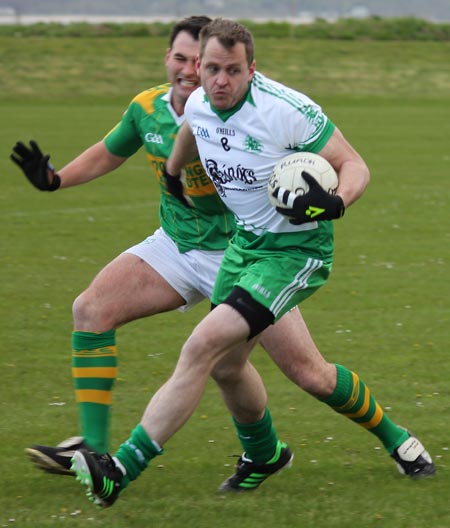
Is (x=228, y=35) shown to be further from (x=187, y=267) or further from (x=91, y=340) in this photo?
(x=91, y=340)

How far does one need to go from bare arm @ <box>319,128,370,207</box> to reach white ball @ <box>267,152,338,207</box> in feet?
0.17

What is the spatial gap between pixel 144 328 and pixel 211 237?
9.97 feet

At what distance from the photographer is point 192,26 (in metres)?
5.93

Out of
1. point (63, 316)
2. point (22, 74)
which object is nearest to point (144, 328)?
point (63, 316)

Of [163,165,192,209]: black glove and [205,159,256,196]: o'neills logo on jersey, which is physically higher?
[205,159,256,196]: o'neills logo on jersey

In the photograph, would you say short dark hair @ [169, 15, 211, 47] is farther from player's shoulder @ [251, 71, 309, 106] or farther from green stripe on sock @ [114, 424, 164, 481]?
green stripe on sock @ [114, 424, 164, 481]

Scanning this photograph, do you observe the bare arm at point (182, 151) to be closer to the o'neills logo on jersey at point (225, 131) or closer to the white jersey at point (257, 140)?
the white jersey at point (257, 140)

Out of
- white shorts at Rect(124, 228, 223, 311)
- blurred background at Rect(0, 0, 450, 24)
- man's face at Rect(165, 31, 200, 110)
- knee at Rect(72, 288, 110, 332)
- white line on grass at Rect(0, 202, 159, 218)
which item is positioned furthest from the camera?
blurred background at Rect(0, 0, 450, 24)

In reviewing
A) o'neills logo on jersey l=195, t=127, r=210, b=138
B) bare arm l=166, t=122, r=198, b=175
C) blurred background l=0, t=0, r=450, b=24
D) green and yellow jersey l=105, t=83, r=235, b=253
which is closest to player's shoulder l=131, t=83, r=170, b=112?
green and yellow jersey l=105, t=83, r=235, b=253

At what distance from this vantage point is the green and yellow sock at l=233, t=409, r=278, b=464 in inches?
219

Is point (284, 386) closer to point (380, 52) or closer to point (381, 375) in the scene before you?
point (381, 375)

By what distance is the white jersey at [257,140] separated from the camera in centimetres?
505

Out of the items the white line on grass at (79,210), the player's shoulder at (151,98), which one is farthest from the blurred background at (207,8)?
the player's shoulder at (151,98)

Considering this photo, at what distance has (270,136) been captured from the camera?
5105 mm
